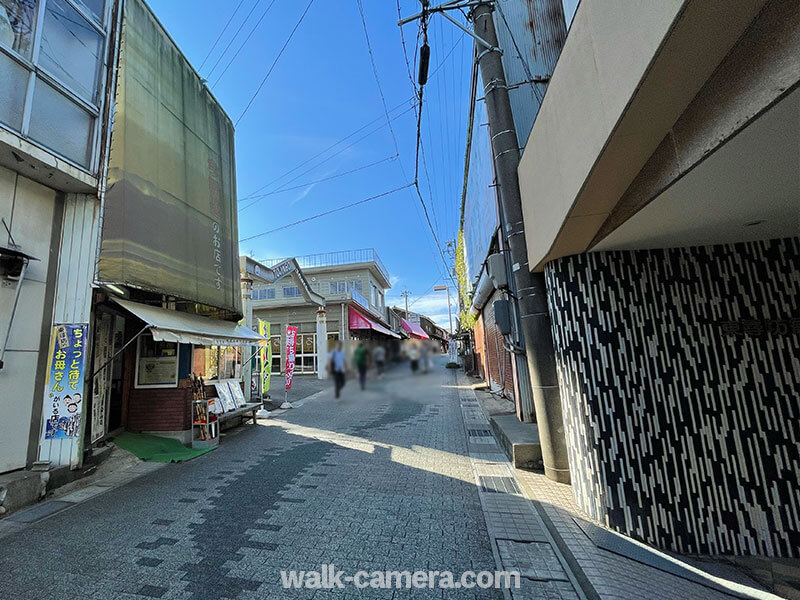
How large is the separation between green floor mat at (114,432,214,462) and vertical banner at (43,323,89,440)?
153 cm

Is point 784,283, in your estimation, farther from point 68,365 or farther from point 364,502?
point 68,365

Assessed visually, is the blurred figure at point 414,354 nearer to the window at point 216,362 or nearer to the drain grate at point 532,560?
the drain grate at point 532,560

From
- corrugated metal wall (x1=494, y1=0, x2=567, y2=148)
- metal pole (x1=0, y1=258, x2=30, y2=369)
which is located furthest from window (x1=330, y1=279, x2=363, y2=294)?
corrugated metal wall (x1=494, y1=0, x2=567, y2=148)

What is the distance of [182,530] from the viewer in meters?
3.76

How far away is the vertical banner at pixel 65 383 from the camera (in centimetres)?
514

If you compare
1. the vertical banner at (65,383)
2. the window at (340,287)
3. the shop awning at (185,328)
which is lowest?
the vertical banner at (65,383)

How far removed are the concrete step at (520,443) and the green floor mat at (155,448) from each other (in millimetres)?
6177

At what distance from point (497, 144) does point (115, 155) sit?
6.82 meters

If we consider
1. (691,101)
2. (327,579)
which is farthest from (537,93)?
(327,579)

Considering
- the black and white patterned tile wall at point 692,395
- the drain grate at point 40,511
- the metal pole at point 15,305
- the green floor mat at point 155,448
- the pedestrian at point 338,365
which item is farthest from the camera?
the green floor mat at point 155,448

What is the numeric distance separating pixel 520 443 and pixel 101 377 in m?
8.22

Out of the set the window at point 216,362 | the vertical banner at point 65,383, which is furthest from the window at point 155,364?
the vertical banner at point 65,383

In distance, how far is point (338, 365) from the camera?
1.39 m

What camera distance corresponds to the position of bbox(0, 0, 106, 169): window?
15.7 ft
